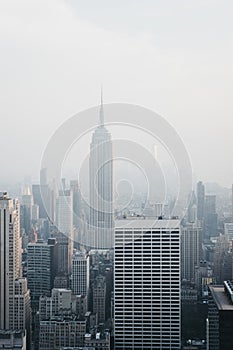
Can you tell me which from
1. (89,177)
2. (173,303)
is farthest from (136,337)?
(89,177)

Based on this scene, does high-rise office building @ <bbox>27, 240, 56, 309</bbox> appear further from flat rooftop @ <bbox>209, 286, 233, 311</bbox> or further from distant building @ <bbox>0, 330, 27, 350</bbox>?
flat rooftop @ <bbox>209, 286, 233, 311</bbox>

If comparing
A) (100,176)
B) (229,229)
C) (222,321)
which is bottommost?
(222,321)

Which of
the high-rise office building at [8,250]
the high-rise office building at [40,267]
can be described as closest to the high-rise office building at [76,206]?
the high-rise office building at [8,250]

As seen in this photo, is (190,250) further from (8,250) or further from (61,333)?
(8,250)

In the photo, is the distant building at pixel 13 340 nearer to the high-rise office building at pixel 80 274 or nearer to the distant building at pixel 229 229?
the high-rise office building at pixel 80 274

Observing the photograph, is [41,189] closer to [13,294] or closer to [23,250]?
[13,294]

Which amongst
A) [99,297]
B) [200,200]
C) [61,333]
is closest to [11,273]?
[99,297]

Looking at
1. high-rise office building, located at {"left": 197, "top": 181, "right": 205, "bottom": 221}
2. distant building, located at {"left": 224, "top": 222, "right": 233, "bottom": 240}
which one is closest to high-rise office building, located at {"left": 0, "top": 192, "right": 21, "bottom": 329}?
high-rise office building, located at {"left": 197, "top": 181, "right": 205, "bottom": 221}
